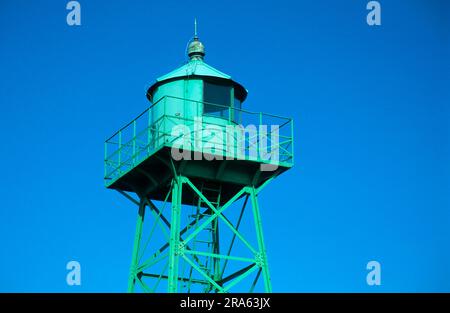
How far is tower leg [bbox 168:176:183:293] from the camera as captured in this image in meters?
36.6

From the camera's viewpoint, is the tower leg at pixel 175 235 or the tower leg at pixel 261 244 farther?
the tower leg at pixel 261 244

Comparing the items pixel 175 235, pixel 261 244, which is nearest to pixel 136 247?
pixel 175 235

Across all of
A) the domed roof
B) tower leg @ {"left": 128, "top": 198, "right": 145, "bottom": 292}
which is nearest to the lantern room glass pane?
the domed roof

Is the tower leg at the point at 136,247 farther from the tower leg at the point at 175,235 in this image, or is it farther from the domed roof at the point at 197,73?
the domed roof at the point at 197,73

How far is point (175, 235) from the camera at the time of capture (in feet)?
123

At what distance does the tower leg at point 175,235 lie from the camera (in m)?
36.6

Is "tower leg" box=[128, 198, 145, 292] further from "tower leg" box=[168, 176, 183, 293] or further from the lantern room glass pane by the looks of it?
the lantern room glass pane

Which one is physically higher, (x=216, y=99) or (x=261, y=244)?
(x=216, y=99)

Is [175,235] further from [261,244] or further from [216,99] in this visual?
[216,99]

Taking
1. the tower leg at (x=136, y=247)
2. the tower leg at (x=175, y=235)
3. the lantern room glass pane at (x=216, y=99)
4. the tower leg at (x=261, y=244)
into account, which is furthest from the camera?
the tower leg at (x=136, y=247)

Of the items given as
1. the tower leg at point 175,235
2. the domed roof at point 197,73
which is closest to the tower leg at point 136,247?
the tower leg at point 175,235
